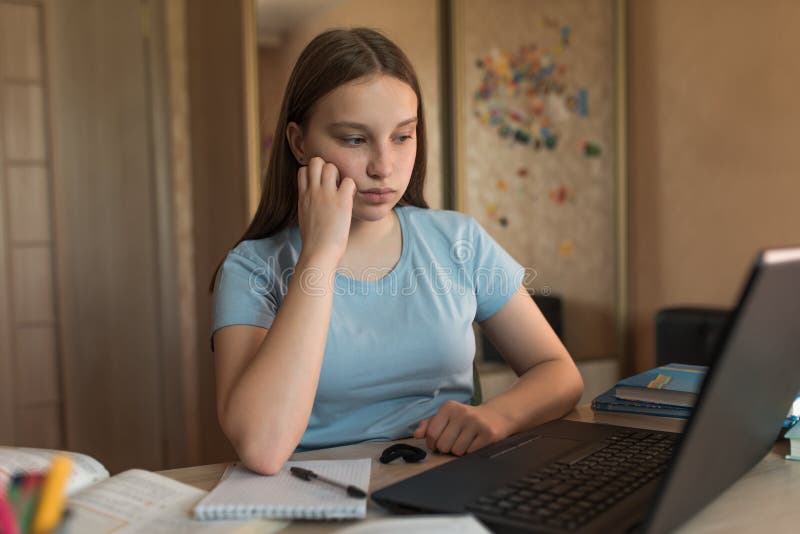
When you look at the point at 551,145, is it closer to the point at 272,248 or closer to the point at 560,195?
the point at 560,195

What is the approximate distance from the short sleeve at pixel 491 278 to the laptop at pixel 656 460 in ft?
1.59

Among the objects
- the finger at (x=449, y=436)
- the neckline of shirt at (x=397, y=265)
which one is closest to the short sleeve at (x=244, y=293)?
the neckline of shirt at (x=397, y=265)

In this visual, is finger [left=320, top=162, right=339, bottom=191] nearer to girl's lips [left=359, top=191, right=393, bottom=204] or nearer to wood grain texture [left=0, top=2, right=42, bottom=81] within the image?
girl's lips [left=359, top=191, right=393, bottom=204]

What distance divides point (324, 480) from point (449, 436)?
0.76 ft

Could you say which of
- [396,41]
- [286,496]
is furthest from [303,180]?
[396,41]

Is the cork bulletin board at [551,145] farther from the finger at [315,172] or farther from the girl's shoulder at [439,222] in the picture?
the finger at [315,172]

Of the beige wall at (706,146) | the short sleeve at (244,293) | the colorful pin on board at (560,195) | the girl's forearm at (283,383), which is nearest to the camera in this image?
the girl's forearm at (283,383)

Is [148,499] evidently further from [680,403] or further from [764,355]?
[680,403]

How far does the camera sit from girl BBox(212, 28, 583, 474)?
1.16 meters

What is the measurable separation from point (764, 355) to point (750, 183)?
7.98 feet

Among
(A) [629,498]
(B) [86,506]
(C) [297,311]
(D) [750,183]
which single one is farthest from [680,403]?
(D) [750,183]

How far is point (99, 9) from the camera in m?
3.03

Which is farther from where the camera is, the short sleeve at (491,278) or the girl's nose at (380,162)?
the short sleeve at (491,278)

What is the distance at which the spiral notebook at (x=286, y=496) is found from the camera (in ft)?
2.75
